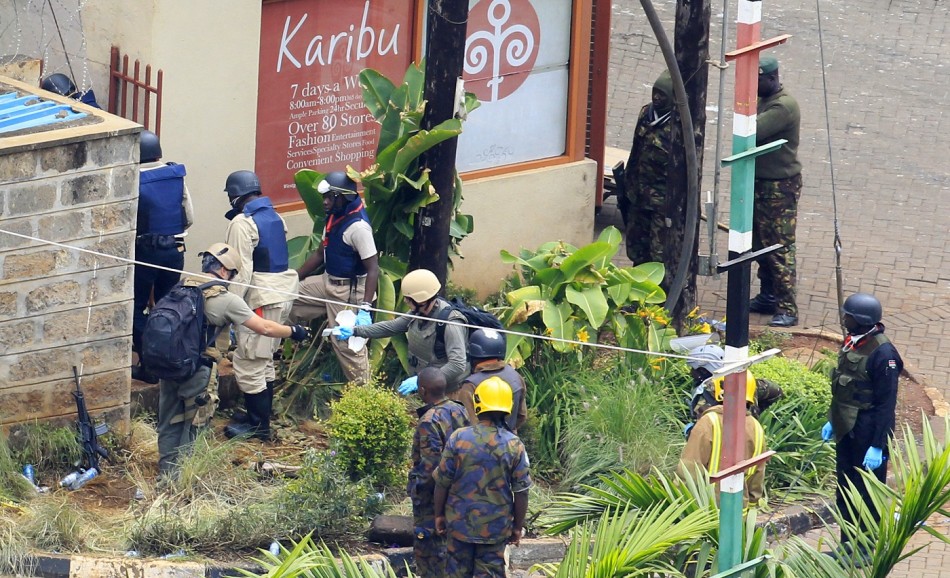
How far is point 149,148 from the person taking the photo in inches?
369

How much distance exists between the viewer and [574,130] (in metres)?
12.2

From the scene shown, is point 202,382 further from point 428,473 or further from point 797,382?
point 797,382

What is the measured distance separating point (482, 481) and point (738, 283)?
1664 mm

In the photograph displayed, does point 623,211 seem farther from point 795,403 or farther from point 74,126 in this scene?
point 74,126

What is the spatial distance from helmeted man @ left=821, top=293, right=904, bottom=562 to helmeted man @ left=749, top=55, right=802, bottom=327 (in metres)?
3.04

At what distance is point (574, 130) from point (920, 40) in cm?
776

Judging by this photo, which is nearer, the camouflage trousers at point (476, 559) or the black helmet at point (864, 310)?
the camouflage trousers at point (476, 559)

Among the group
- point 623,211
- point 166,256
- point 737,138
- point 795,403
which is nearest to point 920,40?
point 623,211

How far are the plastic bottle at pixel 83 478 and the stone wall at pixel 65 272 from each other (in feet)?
1.29

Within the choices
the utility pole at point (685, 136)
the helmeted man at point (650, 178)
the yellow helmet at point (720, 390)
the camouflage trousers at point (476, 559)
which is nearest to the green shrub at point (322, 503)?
the camouflage trousers at point (476, 559)

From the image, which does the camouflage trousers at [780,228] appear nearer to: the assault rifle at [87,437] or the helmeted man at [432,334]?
the helmeted man at [432,334]

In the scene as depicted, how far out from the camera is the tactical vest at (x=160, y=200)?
933 cm

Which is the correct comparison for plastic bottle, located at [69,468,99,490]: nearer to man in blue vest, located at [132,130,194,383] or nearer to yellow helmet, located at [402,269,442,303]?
man in blue vest, located at [132,130,194,383]

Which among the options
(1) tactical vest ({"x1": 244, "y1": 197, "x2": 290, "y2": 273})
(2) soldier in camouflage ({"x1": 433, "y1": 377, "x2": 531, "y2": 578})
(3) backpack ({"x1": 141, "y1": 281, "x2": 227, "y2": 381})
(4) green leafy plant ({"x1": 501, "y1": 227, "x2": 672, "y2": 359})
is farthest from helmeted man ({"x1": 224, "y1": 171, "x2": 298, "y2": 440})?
(2) soldier in camouflage ({"x1": 433, "y1": 377, "x2": 531, "y2": 578})
